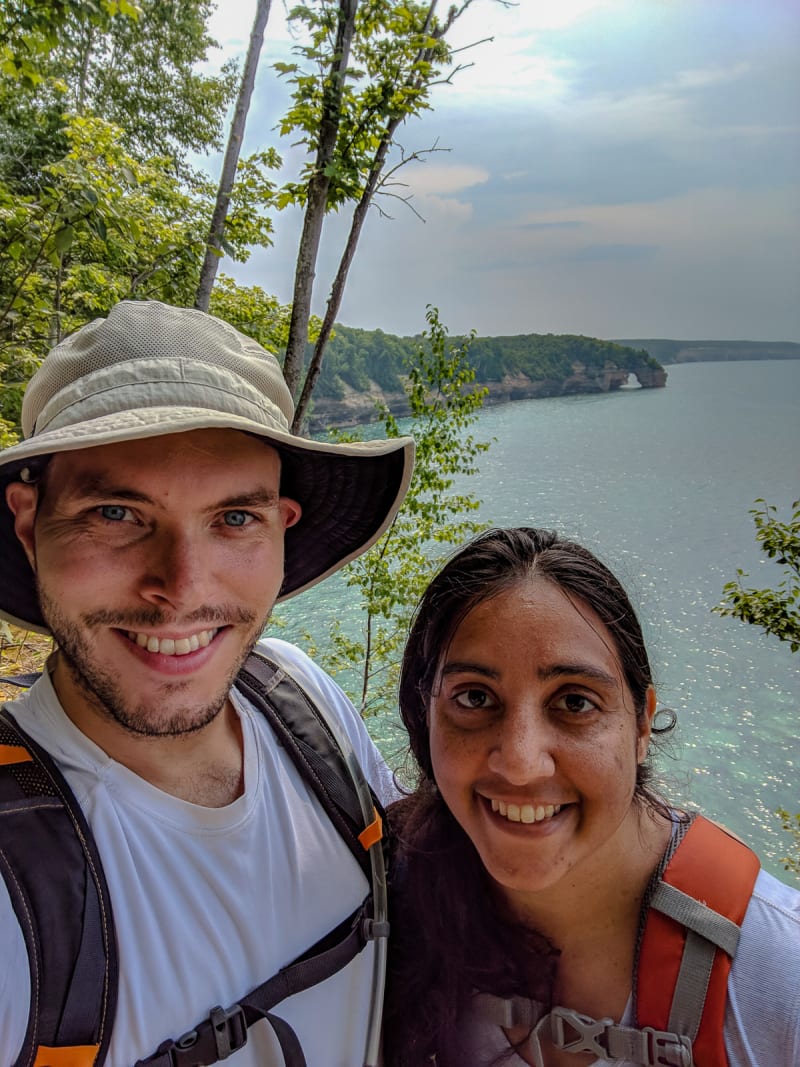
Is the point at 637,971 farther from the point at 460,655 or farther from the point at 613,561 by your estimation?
the point at 613,561

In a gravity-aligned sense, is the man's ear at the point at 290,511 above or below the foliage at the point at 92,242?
below

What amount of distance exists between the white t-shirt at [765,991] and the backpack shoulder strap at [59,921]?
98cm

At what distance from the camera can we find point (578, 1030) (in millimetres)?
1344

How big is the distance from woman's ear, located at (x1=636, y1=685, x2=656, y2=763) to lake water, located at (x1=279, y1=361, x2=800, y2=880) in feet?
0.57

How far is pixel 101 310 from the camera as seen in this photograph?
32.5 ft

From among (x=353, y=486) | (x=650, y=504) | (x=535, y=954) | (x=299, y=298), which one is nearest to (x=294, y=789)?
(x=535, y=954)

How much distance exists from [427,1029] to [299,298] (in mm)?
4688

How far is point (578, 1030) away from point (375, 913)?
0.50m

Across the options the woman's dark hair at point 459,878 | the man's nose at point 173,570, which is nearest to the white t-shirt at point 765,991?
the woman's dark hair at point 459,878

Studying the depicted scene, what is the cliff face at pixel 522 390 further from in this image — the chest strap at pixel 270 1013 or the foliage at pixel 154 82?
the chest strap at pixel 270 1013

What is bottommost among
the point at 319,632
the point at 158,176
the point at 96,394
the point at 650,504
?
the point at 319,632

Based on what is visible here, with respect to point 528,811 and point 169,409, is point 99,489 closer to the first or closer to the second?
point 169,409

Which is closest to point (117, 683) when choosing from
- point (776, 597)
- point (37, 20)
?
point (37, 20)

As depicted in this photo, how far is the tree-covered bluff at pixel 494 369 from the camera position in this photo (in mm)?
24328
